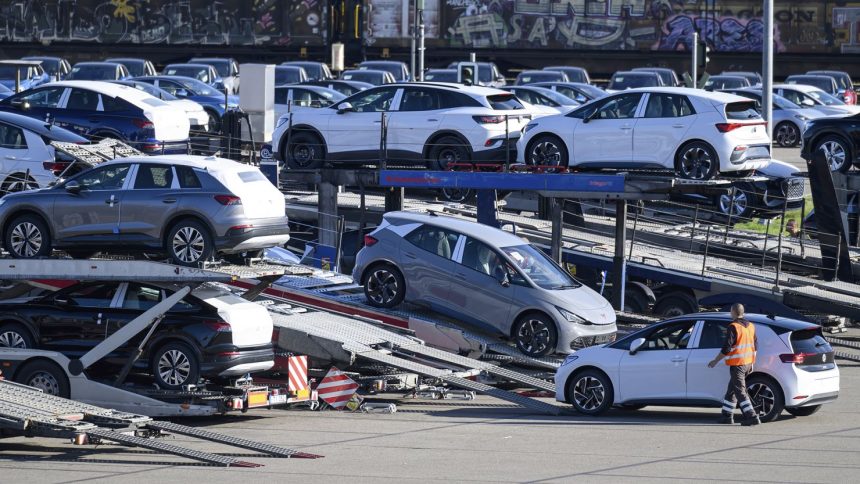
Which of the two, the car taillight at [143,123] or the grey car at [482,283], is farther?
the car taillight at [143,123]

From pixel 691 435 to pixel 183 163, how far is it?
728cm

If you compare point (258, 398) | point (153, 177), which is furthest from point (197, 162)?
point (258, 398)

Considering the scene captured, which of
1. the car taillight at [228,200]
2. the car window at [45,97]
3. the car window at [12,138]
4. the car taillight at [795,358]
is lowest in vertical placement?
the car taillight at [795,358]

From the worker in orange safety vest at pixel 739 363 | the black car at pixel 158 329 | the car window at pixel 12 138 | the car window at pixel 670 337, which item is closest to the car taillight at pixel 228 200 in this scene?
the black car at pixel 158 329

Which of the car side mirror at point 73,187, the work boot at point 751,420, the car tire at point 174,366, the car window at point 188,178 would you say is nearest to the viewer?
the work boot at point 751,420

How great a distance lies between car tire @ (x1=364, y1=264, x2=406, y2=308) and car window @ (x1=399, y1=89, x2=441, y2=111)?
15.7ft

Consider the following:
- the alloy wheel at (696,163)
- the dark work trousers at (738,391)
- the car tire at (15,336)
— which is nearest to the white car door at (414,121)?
the alloy wheel at (696,163)

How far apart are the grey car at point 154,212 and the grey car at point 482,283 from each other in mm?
2648

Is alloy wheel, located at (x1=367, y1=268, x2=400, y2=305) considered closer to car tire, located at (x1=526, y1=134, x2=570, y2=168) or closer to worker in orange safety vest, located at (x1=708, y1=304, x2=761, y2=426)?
car tire, located at (x1=526, y1=134, x2=570, y2=168)

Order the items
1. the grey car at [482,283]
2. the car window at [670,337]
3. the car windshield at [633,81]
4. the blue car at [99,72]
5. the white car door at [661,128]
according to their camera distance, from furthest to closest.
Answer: the car windshield at [633,81], the blue car at [99,72], the white car door at [661,128], the grey car at [482,283], the car window at [670,337]

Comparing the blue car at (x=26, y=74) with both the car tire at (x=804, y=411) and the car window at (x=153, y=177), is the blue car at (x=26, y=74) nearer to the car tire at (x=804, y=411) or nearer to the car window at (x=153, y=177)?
the car window at (x=153, y=177)

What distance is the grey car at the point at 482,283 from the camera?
20062mm

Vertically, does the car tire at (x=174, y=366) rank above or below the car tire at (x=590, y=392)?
above

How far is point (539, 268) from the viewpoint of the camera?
2064cm
